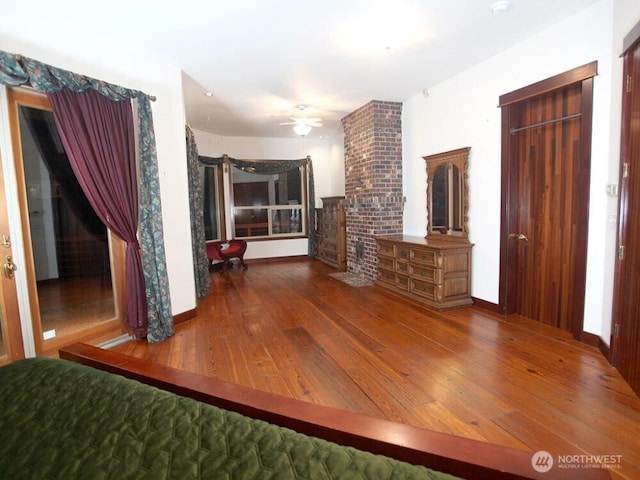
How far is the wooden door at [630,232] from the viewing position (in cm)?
220

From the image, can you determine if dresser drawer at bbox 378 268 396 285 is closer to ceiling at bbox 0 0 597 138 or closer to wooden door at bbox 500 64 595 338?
wooden door at bbox 500 64 595 338

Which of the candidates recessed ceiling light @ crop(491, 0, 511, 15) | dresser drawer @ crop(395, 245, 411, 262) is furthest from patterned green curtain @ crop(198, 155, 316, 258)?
recessed ceiling light @ crop(491, 0, 511, 15)

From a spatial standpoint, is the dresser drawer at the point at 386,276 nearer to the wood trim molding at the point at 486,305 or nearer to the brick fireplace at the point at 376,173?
the brick fireplace at the point at 376,173

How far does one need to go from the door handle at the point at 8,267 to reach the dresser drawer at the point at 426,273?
3.98 meters

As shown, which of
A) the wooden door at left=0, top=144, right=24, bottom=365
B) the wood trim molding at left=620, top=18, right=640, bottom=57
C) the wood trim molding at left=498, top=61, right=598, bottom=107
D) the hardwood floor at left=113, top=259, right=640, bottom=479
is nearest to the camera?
the hardwood floor at left=113, top=259, right=640, bottom=479

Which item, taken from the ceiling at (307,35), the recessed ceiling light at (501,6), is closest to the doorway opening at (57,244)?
the ceiling at (307,35)

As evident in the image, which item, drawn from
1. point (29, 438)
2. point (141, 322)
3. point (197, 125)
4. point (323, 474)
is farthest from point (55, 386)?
point (197, 125)

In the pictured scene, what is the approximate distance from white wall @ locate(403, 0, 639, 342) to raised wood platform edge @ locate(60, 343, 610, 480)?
2.69 m

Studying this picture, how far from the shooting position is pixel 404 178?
5.40m

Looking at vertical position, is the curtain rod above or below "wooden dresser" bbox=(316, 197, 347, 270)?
above

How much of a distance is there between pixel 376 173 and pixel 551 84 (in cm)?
251

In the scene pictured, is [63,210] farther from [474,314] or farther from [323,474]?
[474,314]

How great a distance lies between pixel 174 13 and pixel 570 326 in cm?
446

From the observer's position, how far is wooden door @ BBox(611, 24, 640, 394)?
2195mm
